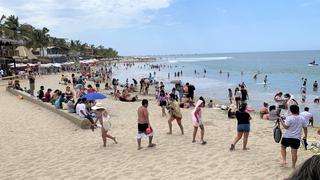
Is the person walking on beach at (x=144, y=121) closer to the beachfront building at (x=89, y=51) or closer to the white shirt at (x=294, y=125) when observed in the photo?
the white shirt at (x=294, y=125)

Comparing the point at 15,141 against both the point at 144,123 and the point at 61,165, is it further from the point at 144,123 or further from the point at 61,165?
the point at 144,123

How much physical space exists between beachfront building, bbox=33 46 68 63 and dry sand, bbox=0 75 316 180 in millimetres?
68984

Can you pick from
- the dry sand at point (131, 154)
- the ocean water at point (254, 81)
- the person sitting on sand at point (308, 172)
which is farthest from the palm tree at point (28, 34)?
the person sitting on sand at point (308, 172)

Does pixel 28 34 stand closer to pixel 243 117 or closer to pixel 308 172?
pixel 243 117

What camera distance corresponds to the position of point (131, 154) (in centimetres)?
1052

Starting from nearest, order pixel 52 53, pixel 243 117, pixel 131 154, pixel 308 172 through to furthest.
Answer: pixel 308 172
pixel 243 117
pixel 131 154
pixel 52 53

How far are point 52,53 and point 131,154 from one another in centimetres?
8433

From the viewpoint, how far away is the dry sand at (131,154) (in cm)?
884

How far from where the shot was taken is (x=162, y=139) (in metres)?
12.1

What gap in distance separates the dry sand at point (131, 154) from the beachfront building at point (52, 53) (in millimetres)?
68984

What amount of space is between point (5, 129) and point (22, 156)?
14.1 ft

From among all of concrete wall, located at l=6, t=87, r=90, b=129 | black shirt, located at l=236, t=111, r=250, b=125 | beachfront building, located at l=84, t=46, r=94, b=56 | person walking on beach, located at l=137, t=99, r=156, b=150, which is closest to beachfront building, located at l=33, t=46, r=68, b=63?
beachfront building, located at l=84, t=46, r=94, b=56

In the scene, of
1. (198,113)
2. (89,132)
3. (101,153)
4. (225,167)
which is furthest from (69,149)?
(225,167)

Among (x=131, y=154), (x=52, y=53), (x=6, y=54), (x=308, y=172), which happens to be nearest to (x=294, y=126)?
(x=131, y=154)
